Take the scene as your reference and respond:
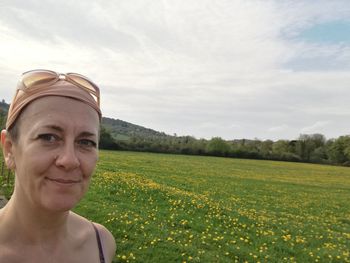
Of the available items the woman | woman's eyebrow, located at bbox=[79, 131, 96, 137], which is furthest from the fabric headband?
woman's eyebrow, located at bbox=[79, 131, 96, 137]

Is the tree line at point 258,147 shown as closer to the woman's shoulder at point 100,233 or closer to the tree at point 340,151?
the tree at point 340,151

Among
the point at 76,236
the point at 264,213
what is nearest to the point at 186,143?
the point at 264,213

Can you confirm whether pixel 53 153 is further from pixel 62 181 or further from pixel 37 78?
pixel 37 78

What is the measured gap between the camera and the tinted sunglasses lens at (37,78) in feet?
4.83

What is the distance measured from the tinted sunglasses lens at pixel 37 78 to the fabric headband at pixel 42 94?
0.10 ft

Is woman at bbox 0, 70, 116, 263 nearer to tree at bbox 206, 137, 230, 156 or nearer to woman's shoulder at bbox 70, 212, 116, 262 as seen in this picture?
woman's shoulder at bbox 70, 212, 116, 262

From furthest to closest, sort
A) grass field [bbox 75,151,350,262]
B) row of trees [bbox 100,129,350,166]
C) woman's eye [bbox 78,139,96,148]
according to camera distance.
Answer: row of trees [bbox 100,129,350,166] → grass field [bbox 75,151,350,262] → woman's eye [bbox 78,139,96,148]

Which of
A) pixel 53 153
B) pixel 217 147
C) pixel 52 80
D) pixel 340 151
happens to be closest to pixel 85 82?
pixel 52 80

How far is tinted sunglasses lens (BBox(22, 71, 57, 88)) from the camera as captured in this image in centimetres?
147

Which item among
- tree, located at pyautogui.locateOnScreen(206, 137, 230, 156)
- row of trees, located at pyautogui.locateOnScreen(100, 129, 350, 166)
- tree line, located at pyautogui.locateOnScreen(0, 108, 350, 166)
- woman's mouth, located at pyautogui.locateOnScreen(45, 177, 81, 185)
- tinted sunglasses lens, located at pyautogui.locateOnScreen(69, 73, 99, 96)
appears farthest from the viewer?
tree, located at pyautogui.locateOnScreen(206, 137, 230, 156)

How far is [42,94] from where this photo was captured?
1.43 metres

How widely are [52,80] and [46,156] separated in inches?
13.3

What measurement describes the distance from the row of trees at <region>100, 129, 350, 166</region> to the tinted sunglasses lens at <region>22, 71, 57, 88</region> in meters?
73.1

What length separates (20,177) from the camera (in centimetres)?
140
